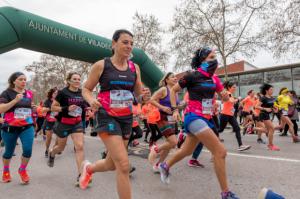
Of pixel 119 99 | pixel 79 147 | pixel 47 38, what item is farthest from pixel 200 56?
pixel 47 38

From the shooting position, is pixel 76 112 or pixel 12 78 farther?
pixel 76 112

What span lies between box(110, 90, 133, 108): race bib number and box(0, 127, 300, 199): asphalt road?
1463 mm

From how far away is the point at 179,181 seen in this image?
4453 millimetres

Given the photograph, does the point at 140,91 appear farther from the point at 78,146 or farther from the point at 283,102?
the point at 283,102

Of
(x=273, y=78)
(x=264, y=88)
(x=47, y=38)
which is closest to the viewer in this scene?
(x=264, y=88)

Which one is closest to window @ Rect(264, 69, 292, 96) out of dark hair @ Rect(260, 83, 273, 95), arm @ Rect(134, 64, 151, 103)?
dark hair @ Rect(260, 83, 273, 95)

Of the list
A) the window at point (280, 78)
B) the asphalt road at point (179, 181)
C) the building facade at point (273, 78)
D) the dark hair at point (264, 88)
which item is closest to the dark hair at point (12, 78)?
the asphalt road at point (179, 181)

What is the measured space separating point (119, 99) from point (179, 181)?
2131mm

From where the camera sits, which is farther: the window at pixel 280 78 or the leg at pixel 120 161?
the window at pixel 280 78

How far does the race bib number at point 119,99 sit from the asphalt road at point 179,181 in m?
1.46

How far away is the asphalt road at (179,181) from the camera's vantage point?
152 inches

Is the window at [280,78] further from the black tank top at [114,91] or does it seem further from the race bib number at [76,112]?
the black tank top at [114,91]

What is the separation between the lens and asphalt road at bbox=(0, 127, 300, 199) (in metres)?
3.85

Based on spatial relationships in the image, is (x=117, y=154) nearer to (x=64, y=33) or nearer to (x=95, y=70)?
(x=95, y=70)
